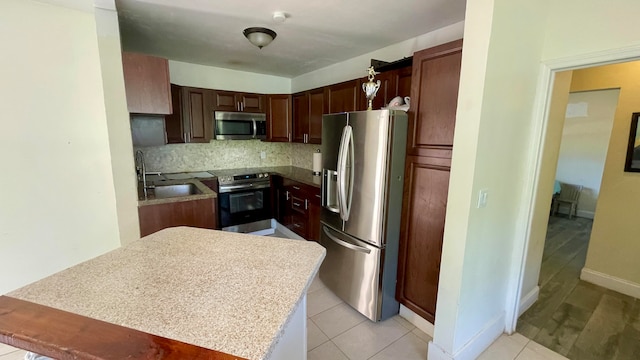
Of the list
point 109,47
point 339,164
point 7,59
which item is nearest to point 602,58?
point 339,164

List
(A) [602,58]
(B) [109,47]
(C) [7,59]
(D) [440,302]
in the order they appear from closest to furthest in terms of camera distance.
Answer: (A) [602,58] < (D) [440,302] < (C) [7,59] < (B) [109,47]

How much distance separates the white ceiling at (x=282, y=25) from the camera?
193 cm

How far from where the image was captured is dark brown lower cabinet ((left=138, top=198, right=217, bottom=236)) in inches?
87.6

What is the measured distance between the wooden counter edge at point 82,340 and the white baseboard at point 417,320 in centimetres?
193

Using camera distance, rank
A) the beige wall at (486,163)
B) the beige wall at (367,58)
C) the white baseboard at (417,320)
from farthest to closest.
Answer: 1. the beige wall at (367,58)
2. the white baseboard at (417,320)
3. the beige wall at (486,163)

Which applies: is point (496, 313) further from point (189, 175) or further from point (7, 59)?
point (7, 59)

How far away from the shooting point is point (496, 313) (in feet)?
6.53

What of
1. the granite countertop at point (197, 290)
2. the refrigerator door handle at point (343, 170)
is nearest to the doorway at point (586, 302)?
the refrigerator door handle at point (343, 170)

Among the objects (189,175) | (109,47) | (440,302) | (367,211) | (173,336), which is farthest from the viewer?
(189,175)

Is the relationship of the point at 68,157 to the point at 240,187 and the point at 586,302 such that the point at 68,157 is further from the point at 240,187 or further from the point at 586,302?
the point at 586,302

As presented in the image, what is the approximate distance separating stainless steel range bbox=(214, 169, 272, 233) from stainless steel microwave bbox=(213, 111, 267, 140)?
21.0 inches

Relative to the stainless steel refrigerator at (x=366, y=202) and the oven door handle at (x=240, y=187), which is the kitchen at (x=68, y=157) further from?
the oven door handle at (x=240, y=187)

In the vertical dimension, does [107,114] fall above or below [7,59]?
below

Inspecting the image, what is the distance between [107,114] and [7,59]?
2.21 feet
